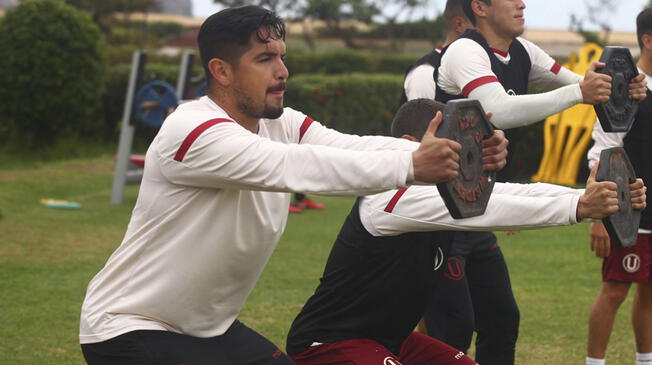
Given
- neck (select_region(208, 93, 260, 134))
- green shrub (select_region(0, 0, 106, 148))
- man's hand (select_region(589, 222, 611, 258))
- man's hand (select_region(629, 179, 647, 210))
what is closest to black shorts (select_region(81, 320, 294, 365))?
neck (select_region(208, 93, 260, 134))

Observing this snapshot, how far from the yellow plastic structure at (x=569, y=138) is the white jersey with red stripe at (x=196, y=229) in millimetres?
12712

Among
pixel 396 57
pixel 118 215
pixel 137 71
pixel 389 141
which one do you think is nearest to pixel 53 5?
pixel 137 71

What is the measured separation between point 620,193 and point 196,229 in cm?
155

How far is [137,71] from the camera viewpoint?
13758 millimetres

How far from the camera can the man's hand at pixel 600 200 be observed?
3607mm

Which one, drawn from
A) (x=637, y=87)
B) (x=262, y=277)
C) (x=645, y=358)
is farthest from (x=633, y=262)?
(x=262, y=277)

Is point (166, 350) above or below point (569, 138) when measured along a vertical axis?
above

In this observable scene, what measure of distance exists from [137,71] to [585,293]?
24.2 ft

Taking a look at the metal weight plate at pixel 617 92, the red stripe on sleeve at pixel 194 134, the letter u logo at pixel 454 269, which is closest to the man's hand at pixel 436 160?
the red stripe on sleeve at pixel 194 134

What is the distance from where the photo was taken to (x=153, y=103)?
13695 millimetres

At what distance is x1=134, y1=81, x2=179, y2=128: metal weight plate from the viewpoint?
44.9 ft

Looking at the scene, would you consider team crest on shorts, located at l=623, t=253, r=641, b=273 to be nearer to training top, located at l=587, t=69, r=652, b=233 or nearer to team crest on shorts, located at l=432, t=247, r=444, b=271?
training top, located at l=587, t=69, r=652, b=233

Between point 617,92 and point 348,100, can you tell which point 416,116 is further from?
point 348,100

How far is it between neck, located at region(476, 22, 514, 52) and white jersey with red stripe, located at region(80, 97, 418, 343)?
1.68 metres
